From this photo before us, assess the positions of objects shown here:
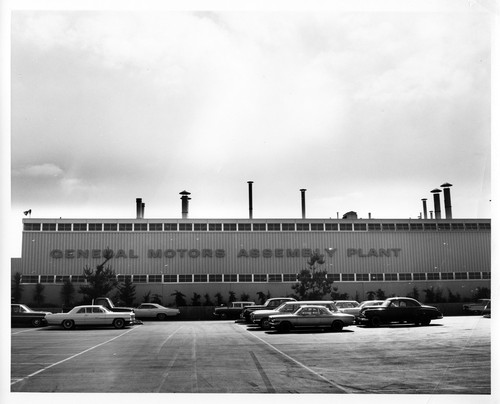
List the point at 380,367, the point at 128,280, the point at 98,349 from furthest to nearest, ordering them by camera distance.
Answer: the point at 128,280, the point at 98,349, the point at 380,367

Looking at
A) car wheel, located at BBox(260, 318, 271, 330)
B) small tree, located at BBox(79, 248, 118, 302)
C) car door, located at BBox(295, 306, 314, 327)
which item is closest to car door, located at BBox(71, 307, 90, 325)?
car wheel, located at BBox(260, 318, 271, 330)

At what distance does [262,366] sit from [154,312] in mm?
22019

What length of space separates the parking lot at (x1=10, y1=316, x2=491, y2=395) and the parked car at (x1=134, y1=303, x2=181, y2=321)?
51.3ft

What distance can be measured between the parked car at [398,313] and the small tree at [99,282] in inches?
712

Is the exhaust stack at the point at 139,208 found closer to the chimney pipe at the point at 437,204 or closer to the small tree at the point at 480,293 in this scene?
the chimney pipe at the point at 437,204

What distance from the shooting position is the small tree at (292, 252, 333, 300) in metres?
33.4

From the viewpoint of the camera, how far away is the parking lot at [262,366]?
7.88 m

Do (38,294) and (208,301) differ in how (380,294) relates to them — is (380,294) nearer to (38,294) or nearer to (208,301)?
(208,301)

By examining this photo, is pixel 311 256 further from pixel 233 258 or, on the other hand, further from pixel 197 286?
pixel 197 286

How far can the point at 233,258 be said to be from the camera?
3584cm

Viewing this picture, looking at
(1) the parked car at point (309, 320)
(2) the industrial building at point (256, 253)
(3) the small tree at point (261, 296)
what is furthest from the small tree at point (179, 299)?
(1) the parked car at point (309, 320)

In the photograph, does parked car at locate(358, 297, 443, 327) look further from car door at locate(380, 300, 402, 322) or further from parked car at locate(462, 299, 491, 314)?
parked car at locate(462, 299, 491, 314)
